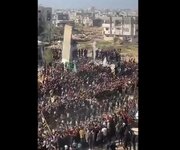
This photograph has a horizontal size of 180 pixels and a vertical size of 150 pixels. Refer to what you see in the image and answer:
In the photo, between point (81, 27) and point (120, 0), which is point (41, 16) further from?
point (120, 0)

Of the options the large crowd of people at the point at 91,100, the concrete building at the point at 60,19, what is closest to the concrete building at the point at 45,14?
the concrete building at the point at 60,19

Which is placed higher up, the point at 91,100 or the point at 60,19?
the point at 60,19

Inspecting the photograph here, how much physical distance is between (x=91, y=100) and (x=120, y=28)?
319 millimetres

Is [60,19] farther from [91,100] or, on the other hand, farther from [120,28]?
[91,100]

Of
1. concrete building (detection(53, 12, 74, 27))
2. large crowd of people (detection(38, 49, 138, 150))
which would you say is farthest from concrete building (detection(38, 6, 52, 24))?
large crowd of people (detection(38, 49, 138, 150))

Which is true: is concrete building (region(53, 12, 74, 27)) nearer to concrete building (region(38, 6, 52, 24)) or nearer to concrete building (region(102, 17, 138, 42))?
concrete building (region(38, 6, 52, 24))

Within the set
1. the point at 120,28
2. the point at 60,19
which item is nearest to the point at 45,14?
the point at 60,19

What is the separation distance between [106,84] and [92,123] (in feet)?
0.56

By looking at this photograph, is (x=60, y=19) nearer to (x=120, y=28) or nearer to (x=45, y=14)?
(x=45, y=14)

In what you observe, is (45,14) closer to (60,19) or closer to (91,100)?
(60,19)

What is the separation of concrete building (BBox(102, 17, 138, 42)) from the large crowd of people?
7 centimetres

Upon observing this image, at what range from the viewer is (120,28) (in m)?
1.58
